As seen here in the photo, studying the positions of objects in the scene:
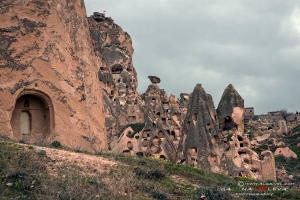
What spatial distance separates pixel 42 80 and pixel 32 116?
4.84ft

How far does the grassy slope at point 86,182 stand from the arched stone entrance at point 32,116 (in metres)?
3.47

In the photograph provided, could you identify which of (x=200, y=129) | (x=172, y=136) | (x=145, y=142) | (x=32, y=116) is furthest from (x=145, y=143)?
(x=32, y=116)

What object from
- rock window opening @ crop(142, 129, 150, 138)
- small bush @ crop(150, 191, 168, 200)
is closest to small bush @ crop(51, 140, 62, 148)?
small bush @ crop(150, 191, 168, 200)

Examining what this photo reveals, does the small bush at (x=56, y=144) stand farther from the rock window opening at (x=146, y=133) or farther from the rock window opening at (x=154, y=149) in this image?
the rock window opening at (x=146, y=133)

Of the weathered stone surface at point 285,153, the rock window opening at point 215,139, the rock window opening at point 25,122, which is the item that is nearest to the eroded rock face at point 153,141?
the rock window opening at point 215,139

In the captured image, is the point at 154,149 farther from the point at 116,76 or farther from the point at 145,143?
the point at 116,76

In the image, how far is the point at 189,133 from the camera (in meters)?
27.5

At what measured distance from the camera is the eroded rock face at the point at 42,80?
56.6 feet

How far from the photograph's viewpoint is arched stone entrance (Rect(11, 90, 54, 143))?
1762 cm

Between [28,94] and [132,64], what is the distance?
48.5 metres

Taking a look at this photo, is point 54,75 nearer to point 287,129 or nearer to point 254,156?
point 254,156

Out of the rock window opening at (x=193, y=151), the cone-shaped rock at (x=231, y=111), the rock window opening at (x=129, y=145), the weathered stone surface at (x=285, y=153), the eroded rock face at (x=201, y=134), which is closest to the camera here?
the eroded rock face at (x=201, y=134)

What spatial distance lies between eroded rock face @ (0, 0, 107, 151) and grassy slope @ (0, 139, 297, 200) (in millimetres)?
3025

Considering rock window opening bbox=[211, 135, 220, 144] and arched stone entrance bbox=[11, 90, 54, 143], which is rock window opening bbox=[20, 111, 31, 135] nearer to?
arched stone entrance bbox=[11, 90, 54, 143]
